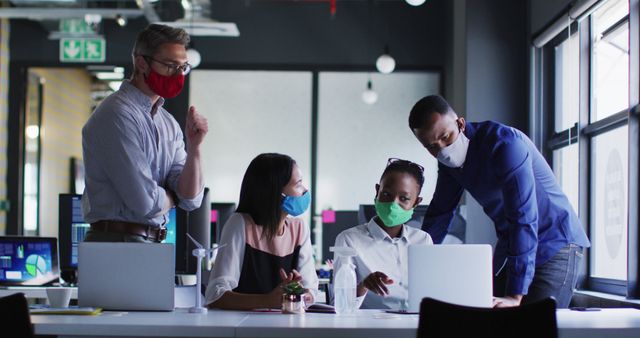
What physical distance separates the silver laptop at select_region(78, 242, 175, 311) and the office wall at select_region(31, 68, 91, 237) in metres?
8.82

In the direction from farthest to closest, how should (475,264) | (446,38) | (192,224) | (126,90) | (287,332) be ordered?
1. (446,38)
2. (192,224)
3. (126,90)
4. (475,264)
5. (287,332)

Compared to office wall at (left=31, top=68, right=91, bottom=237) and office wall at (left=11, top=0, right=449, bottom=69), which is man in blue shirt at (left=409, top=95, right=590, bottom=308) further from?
office wall at (left=31, top=68, right=91, bottom=237)

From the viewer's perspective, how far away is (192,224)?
4.22 m

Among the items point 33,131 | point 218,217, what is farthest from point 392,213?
point 33,131

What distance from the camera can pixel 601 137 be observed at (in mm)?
5434

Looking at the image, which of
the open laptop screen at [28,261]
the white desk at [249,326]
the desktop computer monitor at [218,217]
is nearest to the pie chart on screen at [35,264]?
the open laptop screen at [28,261]

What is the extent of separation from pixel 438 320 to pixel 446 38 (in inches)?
278

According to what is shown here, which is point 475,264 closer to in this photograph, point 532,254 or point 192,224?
point 532,254

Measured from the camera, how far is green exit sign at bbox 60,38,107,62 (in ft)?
29.6

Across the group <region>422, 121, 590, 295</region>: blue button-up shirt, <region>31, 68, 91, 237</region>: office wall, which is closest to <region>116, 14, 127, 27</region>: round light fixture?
<region>31, 68, 91, 237</region>: office wall

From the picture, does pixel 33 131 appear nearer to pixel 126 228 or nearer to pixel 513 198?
pixel 126 228

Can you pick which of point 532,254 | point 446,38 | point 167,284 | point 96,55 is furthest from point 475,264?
point 96,55

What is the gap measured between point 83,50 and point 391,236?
628 centimetres

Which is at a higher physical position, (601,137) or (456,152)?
(601,137)
